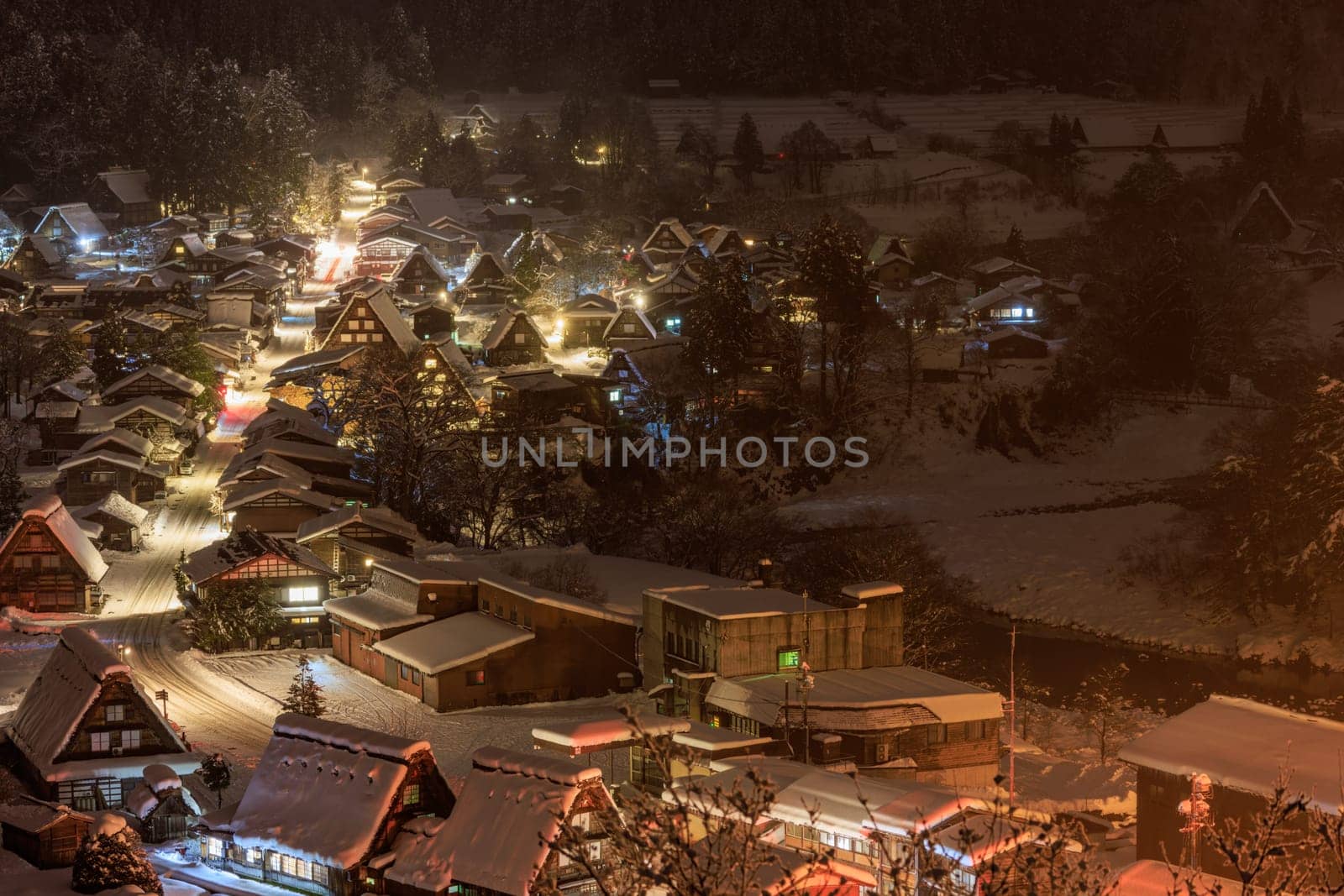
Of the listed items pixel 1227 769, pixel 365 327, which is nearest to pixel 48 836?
pixel 1227 769

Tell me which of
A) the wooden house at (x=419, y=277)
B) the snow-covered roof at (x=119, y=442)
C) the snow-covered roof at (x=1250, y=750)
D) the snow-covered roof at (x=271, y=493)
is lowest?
the snow-covered roof at (x=271, y=493)

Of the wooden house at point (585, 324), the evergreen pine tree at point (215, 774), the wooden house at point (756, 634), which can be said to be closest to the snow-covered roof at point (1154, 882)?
the wooden house at point (756, 634)

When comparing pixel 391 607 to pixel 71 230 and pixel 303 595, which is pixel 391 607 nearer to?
pixel 303 595

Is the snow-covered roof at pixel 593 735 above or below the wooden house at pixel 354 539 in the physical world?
above

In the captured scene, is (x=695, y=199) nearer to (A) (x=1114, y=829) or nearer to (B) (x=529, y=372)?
(B) (x=529, y=372)

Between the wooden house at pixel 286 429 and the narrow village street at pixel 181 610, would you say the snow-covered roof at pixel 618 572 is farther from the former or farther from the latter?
the wooden house at pixel 286 429

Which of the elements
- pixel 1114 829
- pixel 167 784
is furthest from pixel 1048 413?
pixel 167 784

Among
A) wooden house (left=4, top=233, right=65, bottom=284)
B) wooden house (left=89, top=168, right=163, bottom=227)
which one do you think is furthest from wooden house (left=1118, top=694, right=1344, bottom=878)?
wooden house (left=89, top=168, right=163, bottom=227)
